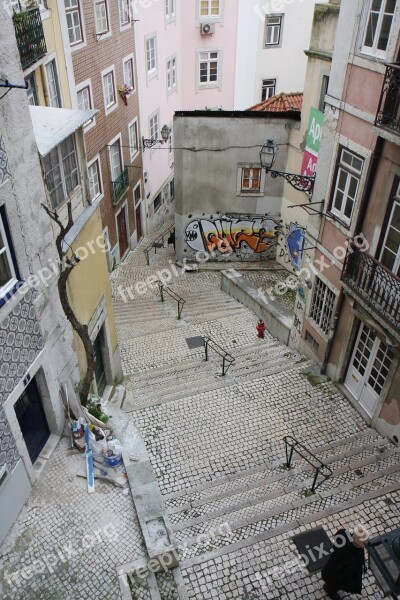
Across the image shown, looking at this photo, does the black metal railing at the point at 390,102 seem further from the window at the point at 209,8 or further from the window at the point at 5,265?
the window at the point at 209,8

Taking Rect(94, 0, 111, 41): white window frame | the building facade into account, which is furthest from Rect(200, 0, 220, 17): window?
the building facade

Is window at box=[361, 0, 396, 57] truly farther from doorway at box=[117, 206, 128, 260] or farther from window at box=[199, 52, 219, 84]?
window at box=[199, 52, 219, 84]

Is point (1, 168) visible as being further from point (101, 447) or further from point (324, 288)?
point (324, 288)

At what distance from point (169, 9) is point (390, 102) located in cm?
2052

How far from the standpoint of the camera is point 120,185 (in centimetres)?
2141

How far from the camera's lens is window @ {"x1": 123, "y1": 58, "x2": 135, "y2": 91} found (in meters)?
20.8

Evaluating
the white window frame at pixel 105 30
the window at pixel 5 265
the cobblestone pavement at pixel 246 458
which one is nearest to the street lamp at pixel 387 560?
the cobblestone pavement at pixel 246 458

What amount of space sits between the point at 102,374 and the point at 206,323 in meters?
4.96

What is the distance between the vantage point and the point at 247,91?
28375 millimetres

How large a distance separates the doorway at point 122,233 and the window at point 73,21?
8.28m

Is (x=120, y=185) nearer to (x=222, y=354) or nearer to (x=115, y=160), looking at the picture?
(x=115, y=160)

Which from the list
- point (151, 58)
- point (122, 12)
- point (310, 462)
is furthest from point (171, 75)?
point (310, 462)

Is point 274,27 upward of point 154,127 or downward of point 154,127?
upward

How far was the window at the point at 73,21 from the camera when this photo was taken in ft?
49.0
